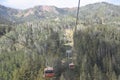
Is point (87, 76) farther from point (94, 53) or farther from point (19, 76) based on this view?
point (94, 53)

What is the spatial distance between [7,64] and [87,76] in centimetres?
3933

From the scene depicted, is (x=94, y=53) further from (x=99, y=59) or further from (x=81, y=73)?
(x=81, y=73)

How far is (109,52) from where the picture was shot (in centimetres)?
13925

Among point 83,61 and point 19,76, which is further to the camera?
point 83,61

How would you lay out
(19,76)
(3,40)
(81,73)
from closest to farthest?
(19,76), (81,73), (3,40)

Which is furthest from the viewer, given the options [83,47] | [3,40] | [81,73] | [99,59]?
[3,40]

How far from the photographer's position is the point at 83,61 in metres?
111

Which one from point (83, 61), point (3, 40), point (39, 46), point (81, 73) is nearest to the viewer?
point (81, 73)

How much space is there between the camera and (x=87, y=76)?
9550cm

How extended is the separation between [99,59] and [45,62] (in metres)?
34.1

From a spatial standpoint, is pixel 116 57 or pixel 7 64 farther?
pixel 116 57

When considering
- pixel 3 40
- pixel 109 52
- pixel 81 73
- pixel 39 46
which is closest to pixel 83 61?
pixel 81 73

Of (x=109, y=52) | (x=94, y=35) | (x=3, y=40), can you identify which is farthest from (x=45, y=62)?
(x=3, y=40)

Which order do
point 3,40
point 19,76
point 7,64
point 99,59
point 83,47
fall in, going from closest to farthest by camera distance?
point 19,76 → point 7,64 → point 99,59 → point 83,47 → point 3,40
